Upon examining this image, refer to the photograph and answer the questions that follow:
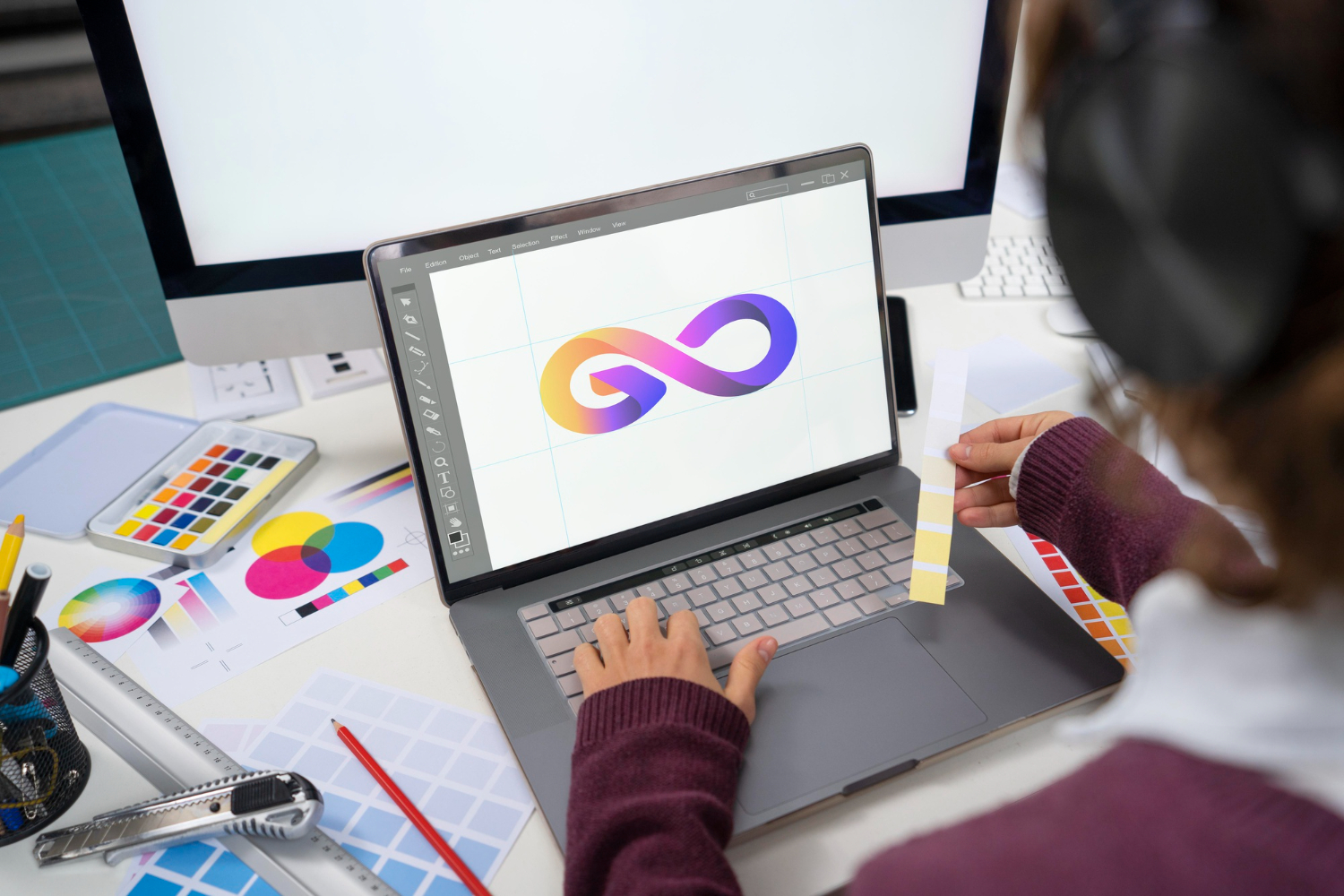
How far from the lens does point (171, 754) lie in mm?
551

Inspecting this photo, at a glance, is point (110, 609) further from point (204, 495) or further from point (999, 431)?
point (999, 431)

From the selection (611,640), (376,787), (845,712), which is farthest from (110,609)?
(845,712)

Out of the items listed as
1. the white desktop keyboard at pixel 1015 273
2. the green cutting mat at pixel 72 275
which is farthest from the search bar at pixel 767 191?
the green cutting mat at pixel 72 275

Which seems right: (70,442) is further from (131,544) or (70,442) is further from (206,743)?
(206,743)

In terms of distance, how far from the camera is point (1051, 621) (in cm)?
60

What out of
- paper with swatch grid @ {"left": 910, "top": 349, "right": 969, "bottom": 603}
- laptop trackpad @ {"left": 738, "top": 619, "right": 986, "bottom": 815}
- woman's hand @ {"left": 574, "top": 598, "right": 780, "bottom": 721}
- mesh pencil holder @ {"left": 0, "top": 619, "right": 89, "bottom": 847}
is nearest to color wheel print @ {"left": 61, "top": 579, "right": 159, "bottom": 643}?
mesh pencil holder @ {"left": 0, "top": 619, "right": 89, "bottom": 847}

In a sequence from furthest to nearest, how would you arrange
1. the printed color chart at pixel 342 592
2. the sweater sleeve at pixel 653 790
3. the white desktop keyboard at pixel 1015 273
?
the white desktop keyboard at pixel 1015 273, the printed color chart at pixel 342 592, the sweater sleeve at pixel 653 790

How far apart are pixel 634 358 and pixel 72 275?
0.85 meters

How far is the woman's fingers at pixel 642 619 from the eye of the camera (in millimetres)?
572

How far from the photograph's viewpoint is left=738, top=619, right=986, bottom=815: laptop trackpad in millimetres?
511

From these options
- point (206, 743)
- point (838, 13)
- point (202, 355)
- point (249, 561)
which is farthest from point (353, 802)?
point (838, 13)

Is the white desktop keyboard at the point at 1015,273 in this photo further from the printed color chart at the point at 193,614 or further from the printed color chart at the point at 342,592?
the printed color chart at the point at 193,614

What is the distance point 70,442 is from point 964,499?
2.63ft

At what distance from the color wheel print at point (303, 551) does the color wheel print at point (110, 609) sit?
75mm
